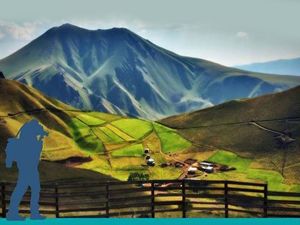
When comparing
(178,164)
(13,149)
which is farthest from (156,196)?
(178,164)

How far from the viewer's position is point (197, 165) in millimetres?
128375

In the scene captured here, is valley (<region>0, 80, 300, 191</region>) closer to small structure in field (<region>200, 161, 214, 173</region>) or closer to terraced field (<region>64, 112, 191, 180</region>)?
terraced field (<region>64, 112, 191, 180</region>)

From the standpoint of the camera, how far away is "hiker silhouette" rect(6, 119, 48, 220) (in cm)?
2458

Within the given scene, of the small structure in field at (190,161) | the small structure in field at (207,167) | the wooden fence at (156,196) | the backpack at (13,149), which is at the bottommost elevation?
the wooden fence at (156,196)

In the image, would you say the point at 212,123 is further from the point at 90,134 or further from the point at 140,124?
the point at 90,134

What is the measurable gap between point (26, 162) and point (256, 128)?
134 metres

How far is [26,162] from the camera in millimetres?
24594

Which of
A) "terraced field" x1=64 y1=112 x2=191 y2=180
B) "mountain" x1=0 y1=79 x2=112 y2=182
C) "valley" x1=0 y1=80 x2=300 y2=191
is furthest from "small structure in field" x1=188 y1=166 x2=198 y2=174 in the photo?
"mountain" x1=0 y1=79 x2=112 y2=182

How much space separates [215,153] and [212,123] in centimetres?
2591

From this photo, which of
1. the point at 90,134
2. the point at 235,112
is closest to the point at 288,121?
the point at 235,112

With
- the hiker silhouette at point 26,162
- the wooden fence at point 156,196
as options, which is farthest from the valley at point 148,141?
the hiker silhouette at point 26,162

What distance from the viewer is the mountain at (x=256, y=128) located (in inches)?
5231

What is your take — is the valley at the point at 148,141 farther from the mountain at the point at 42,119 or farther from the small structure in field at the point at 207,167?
the small structure in field at the point at 207,167

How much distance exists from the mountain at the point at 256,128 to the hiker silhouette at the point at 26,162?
99.6 meters
